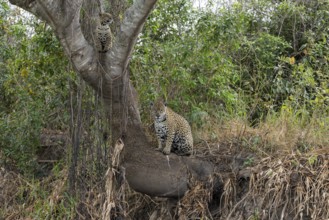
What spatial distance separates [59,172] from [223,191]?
91.4 inches

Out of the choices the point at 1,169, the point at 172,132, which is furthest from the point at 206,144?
the point at 1,169

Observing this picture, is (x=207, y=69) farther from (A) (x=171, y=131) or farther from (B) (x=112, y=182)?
(B) (x=112, y=182)

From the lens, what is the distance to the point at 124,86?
576 cm

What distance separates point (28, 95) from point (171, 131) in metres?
A: 2.36

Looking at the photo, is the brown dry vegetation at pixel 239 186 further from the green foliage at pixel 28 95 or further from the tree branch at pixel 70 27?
the tree branch at pixel 70 27

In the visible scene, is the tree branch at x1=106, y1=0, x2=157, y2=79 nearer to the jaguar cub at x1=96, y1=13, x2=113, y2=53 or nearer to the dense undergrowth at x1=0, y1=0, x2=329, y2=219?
the jaguar cub at x1=96, y1=13, x2=113, y2=53

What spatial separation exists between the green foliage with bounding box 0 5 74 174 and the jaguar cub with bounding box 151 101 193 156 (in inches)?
54.6

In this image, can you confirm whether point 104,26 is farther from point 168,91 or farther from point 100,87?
point 168,91

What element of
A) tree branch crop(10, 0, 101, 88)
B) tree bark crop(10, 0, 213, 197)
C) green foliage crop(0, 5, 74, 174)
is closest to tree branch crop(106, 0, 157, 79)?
tree bark crop(10, 0, 213, 197)

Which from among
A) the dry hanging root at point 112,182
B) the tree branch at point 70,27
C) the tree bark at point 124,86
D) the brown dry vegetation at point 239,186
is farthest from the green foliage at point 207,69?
the tree branch at point 70,27

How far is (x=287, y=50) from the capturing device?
31.2 feet

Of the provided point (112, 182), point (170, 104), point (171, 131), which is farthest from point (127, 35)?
point (170, 104)

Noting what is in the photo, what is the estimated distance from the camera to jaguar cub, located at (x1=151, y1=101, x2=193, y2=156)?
6492mm

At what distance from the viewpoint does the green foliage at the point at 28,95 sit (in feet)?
24.0
